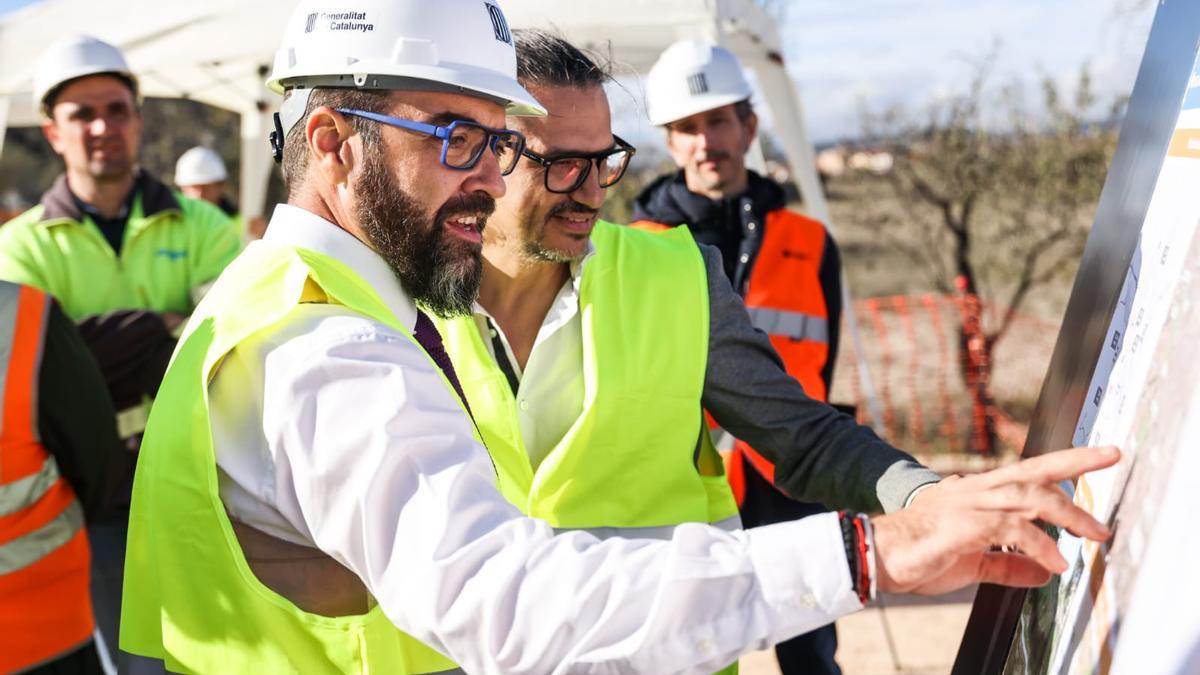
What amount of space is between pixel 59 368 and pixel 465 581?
2.02 metres

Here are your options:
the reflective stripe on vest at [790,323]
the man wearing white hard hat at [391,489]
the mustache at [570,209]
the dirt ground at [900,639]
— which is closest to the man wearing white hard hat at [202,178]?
the dirt ground at [900,639]

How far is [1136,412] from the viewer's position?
126cm

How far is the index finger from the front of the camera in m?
1.21

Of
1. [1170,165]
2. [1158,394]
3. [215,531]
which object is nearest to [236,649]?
[215,531]

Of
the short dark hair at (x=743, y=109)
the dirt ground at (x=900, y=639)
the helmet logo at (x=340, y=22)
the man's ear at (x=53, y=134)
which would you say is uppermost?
the helmet logo at (x=340, y=22)

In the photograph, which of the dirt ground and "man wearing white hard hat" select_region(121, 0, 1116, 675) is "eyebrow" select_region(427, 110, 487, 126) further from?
the dirt ground

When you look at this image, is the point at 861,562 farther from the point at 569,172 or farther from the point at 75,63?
the point at 75,63

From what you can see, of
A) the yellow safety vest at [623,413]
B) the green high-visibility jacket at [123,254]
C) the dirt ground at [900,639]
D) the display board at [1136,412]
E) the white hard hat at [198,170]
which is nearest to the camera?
the display board at [1136,412]

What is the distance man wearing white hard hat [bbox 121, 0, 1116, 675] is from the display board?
2.5 inches

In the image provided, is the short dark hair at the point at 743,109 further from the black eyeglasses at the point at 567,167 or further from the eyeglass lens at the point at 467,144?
the eyeglass lens at the point at 467,144

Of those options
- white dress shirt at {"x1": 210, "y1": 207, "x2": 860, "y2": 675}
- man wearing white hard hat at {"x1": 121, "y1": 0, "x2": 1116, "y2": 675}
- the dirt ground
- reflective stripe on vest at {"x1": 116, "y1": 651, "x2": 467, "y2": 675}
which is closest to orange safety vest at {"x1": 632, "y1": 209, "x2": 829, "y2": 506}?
the dirt ground

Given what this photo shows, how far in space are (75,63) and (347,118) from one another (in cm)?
332

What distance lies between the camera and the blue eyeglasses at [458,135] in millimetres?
1623

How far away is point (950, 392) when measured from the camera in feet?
37.9
